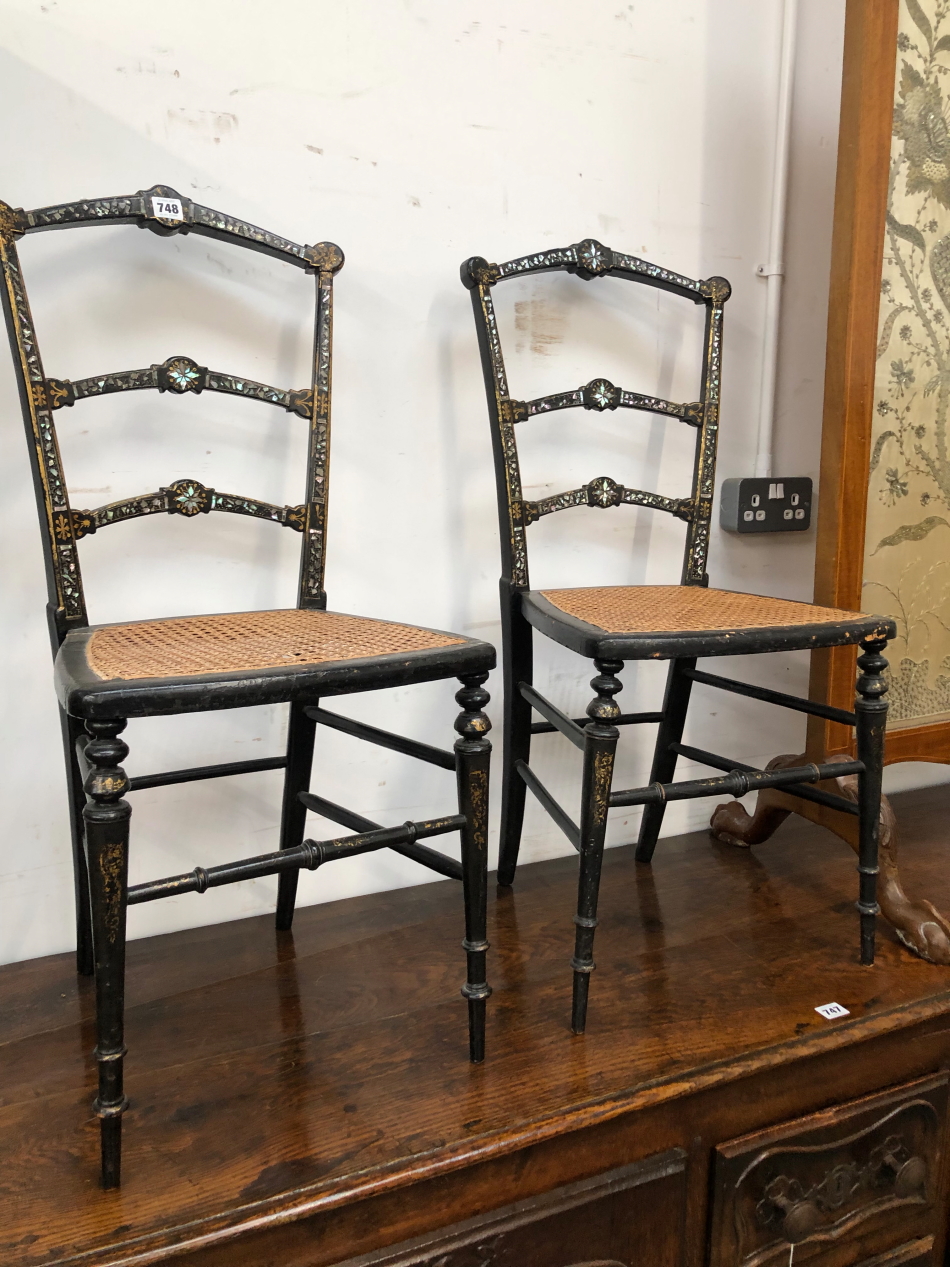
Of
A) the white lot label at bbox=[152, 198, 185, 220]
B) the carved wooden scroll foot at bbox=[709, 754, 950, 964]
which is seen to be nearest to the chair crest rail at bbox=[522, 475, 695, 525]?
the carved wooden scroll foot at bbox=[709, 754, 950, 964]

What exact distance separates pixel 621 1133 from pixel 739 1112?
6.0 inches

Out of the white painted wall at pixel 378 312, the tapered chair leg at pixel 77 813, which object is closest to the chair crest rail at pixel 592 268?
the white painted wall at pixel 378 312

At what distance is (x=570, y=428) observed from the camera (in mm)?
1498

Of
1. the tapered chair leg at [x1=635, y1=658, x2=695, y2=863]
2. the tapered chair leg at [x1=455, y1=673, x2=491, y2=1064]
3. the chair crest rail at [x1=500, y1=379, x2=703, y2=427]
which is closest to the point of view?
the tapered chair leg at [x1=455, y1=673, x2=491, y2=1064]

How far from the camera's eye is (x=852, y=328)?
53.0 inches

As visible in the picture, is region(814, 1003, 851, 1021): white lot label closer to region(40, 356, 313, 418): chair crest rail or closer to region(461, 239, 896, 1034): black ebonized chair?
region(461, 239, 896, 1034): black ebonized chair

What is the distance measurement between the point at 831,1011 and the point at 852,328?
37.4 inches

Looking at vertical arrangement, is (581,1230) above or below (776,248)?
below

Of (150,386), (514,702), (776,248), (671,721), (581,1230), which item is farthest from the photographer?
(776,248)

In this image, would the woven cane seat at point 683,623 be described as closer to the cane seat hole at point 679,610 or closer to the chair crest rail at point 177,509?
the cane seat hole at point 679,610

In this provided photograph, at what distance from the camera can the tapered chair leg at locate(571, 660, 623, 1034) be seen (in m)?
0.98

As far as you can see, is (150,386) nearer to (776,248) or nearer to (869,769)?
(869,769)

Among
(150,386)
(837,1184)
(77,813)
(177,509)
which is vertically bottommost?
(837,1184)

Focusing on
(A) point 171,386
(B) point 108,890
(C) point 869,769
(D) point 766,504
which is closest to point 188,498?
(A) point 171,386
